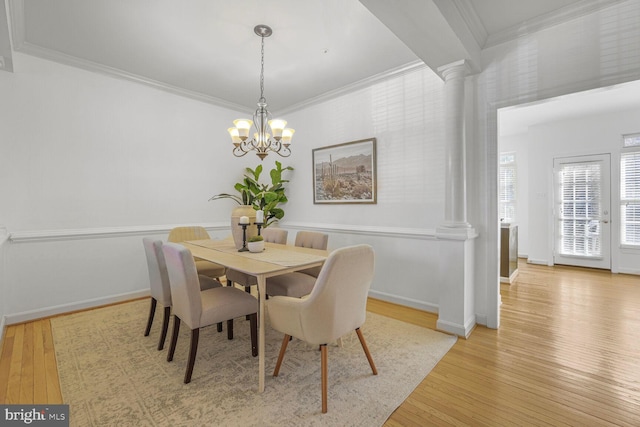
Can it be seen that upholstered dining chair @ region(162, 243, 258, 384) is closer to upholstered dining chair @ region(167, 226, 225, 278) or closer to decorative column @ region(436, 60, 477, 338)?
upholstered dining chair @ region(167, 226, 225, 278)

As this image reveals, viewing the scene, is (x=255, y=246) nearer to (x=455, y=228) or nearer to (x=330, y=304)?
(x=330, y=304)

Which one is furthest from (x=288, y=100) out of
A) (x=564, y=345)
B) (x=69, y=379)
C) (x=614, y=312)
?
(x=614, y=312)

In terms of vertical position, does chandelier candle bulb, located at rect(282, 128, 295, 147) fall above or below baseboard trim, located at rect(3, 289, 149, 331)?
above

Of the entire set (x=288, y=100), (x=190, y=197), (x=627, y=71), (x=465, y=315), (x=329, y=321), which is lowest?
(x=465, y=315)

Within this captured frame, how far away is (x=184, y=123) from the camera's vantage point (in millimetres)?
4180

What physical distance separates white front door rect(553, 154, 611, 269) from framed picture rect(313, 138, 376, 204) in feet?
14.5

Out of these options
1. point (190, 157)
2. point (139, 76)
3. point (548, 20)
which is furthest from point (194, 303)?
point (548, 20)

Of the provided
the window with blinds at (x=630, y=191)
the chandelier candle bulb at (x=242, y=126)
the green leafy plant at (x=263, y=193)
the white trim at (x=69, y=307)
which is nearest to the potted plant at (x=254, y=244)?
the chandelier candle bulb at (x=242, y=126)

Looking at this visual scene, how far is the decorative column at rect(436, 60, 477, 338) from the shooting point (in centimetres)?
265

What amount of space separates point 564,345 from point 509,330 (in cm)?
41

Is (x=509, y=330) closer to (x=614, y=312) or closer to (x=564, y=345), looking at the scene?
(x=564, y=345)

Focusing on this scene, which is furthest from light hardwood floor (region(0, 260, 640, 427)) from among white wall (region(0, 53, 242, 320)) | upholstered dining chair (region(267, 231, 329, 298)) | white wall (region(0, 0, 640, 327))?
upholstered dining chair (region(267, 231, 329, 298))

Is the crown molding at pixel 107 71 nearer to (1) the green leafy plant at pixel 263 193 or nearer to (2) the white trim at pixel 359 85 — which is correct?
(2) the white trim at pixel 359 85

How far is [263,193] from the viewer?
4.65m
